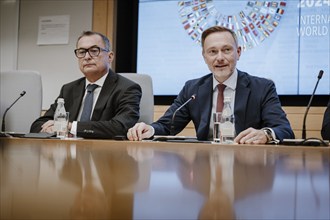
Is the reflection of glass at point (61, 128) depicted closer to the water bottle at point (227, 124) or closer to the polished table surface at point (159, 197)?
the water bottle at point (227, 124)

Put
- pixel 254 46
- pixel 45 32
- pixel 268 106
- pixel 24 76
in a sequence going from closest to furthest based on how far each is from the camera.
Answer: pixel 268 106 → pixel 24 76 → pixel 254 46 → pixel 45 32

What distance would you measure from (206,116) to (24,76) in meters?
1.38

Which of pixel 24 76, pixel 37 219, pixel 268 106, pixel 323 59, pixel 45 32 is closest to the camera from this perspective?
pixel 37 219

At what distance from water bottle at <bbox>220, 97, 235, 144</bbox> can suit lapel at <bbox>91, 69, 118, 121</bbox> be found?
2.42ft

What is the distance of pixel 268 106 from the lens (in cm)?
213

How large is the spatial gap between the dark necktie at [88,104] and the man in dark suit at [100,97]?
1 cm

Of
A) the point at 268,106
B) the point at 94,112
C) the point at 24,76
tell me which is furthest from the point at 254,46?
the point at 24,76

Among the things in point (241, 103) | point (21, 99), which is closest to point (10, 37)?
point (21, 99)

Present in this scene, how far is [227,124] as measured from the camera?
1771mm

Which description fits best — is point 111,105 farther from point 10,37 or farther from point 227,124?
point 10,37

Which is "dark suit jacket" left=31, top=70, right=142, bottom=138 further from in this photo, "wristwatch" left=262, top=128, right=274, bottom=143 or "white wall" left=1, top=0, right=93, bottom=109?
"white wall" left=1, top=0, right=93, bottom=109

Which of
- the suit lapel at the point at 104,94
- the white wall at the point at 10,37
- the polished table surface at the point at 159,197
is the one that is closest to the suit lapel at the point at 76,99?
the suit lapel at the point at 104,94

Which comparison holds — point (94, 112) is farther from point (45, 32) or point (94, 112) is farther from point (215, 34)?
point (45, 32)

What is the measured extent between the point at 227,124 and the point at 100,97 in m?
0.96
